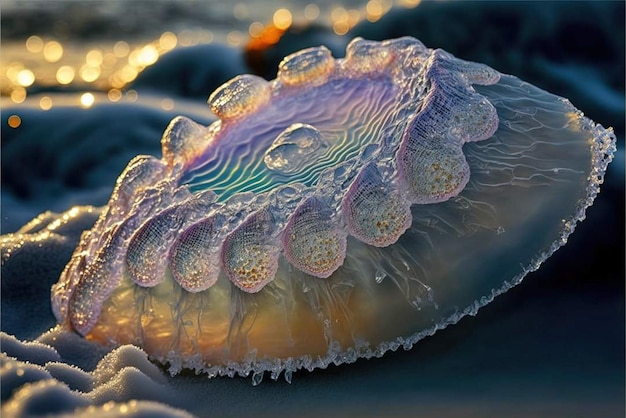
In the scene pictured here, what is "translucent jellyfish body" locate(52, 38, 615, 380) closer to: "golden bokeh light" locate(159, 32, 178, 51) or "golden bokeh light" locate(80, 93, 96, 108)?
"golden bokeh light" locate(80, 93, 96, 108)

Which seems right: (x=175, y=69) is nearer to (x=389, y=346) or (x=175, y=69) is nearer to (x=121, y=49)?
(x=121, y=49)

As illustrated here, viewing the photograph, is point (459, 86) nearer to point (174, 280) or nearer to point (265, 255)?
point (265, 255)

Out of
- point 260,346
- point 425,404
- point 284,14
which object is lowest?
point 425,404

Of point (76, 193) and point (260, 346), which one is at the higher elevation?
point (76, 193)

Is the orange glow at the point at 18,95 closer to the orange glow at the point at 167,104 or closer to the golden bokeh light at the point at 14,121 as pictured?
the golden bokeh light at the point at 14,121

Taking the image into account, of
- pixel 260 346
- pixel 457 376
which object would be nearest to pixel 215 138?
pixel 260 346

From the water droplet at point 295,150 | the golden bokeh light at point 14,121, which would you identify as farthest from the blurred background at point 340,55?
the water droplet at point 295,150

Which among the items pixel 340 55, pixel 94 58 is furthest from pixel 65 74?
pixel 340 55

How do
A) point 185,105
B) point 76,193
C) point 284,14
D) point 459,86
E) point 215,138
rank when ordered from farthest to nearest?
point 284,14
point 185,105
point 76,193
point 215,138
point 459,86

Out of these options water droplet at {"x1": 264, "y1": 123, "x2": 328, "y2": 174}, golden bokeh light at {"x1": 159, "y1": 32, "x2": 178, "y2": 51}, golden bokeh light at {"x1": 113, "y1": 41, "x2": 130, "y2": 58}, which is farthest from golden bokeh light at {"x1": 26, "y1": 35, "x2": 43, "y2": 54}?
water droplet at {"x1": 264, "y1": 123, "x2": 328, "y2": 174}
